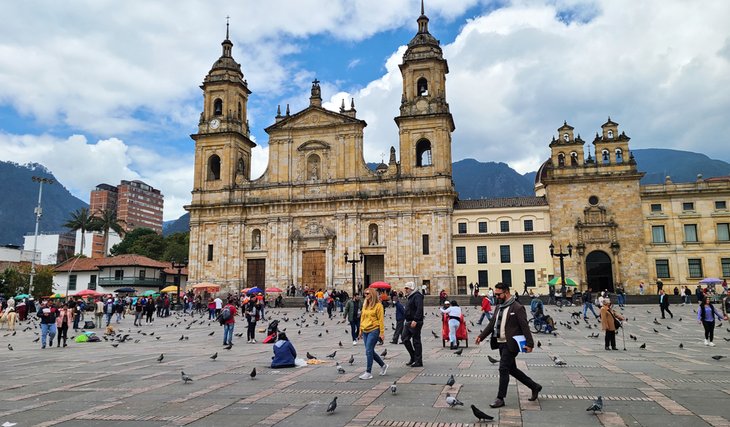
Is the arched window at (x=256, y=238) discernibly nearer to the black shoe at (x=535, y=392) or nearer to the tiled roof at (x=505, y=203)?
the tiled roof at (x=505, y=203)

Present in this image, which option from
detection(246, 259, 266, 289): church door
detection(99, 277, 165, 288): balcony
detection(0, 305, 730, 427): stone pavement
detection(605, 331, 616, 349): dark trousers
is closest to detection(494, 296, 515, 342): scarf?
detection(0, 305, 730, 427): stone pavement

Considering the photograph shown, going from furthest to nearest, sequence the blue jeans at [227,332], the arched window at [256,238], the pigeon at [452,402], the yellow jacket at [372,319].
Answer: the arched window at [256,238] < the blue jeans at [227,332] < the yellow jacket at [372,319] < the pigeon at [452,402]

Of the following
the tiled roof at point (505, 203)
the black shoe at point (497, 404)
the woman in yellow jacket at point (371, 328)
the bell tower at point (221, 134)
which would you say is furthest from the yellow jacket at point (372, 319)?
the bell tower at point (221, 134)

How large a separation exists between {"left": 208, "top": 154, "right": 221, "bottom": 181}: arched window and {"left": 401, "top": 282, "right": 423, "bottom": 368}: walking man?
4442cm

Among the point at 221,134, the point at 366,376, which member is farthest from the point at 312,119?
the point at 366,376

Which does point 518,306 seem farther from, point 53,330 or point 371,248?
→ point 371,248

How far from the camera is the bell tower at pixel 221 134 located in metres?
51.8

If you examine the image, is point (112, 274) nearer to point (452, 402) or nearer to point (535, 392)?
point (452, 402)

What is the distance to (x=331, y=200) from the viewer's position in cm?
4800

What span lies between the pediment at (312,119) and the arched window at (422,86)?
232 inches

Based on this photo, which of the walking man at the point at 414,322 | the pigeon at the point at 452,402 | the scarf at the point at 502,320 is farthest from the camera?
the walking man at the point at 414,322

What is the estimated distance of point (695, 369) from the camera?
10.8m

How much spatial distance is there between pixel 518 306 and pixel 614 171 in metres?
41.1

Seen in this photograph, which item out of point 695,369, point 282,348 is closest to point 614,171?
point 695,369
